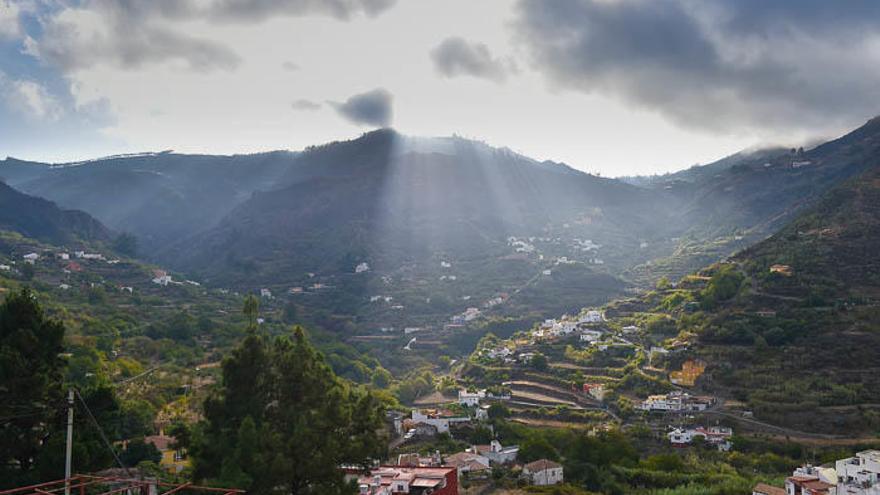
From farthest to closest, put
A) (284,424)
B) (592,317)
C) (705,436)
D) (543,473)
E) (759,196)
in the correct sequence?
(759,196) < (592,317) < (705,436) < (543,473) < (284,424)

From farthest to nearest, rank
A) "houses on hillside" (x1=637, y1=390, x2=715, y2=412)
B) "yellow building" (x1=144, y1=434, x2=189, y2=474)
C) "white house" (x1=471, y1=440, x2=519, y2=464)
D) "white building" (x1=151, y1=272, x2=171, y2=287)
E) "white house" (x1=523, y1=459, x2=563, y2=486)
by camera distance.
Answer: "white building" (x1=151, y1=272, x2=171, y2=287) → "houses on hillside" (x1=637, y1=390, x2=715, y2=412) → "white house" (x1=471, y1=440, x2=519, y2=464) → "white house" (x1=523, y1=459, x2=563, y2=486) → "yellow building" (x1=144, y1=434, x2=189, y2=474)

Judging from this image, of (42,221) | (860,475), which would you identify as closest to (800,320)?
(860,475)

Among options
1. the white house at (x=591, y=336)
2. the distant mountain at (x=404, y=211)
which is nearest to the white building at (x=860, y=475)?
the white house at (x=591, y=336)

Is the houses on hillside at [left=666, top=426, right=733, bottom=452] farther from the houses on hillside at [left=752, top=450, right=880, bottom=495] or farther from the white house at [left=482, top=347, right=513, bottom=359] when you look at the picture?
the white house at [left=482, top=347, right=513, bottom=359]

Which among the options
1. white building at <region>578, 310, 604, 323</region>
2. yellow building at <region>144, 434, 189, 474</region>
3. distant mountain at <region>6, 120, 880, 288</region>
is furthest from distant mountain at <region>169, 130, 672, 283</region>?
yellow building at <region>144, 434, 189, 474</region>

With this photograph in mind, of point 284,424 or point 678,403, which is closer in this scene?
point 284,424

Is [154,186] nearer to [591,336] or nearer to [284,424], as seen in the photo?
[591,336]

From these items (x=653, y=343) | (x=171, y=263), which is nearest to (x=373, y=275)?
(x=171, y=263)
